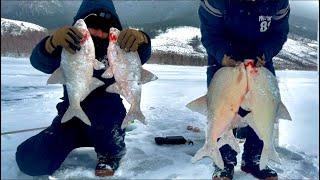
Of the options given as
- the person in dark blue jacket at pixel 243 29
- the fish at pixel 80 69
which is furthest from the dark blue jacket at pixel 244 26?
the fish at pixel 80 69

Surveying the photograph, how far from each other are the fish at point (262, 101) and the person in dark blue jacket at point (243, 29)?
1.59 ft

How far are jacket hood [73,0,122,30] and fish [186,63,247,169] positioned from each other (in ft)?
3.88

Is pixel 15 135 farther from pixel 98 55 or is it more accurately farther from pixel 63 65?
pixel 63 65

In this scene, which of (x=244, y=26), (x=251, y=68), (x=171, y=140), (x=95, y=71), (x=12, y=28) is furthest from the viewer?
(x=12, y=28)

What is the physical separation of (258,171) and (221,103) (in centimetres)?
103

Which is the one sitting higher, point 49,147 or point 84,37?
point 84,37

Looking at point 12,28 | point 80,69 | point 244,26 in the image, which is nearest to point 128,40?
point 80,69

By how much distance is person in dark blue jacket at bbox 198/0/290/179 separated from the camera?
328 centimetres

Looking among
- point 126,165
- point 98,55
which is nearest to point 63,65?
point 98,55

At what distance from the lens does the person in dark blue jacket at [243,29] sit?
10.8 ft

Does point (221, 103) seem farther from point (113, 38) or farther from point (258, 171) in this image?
point (258, 171)

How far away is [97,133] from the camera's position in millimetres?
3566

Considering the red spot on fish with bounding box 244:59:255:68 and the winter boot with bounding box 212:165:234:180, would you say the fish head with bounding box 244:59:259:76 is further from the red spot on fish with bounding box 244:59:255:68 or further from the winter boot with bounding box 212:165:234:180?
the winter boot with bounding box 212:165:234:180

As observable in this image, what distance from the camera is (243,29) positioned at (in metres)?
3.39
